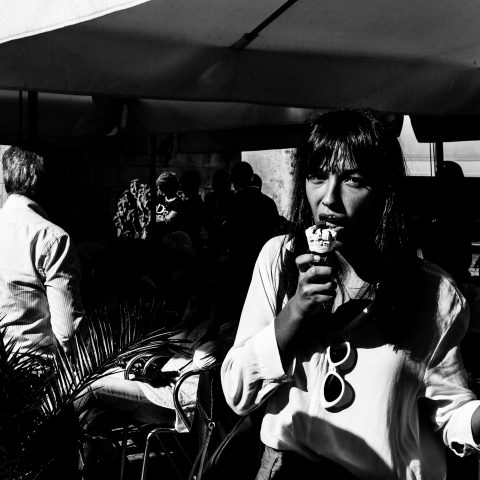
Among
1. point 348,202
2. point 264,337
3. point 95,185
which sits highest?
point 95,185

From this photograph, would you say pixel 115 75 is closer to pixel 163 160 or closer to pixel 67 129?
pixel 67 129

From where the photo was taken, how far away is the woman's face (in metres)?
1.67

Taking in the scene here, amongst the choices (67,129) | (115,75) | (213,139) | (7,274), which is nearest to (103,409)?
(7,274)

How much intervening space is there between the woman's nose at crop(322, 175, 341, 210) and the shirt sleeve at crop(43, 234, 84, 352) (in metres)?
1.92

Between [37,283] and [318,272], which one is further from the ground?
[318,272]

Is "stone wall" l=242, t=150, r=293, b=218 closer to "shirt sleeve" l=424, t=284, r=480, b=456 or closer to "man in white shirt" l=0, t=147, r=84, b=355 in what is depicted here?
"man in white shirt" l=0, t=147, r=84, b=355

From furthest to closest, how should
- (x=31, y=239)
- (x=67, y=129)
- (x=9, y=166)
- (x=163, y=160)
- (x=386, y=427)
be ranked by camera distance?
(x=163, y=160) → (x=67, y=129) → (x=9, y=166) → (x=31, y=239) → (x=386, y=427)

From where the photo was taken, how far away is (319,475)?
1.64 m

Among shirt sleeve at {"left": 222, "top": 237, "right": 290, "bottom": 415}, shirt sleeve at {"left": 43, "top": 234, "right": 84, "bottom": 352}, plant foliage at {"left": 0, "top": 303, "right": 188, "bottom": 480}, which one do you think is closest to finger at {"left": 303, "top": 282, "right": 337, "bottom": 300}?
shirt sleeve at {"left": 222, "top": 237, "right": 290, "bottom": 415}

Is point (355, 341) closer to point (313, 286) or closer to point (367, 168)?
point (313, 286)

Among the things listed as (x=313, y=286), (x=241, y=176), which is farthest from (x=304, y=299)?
(x=241, y=176)

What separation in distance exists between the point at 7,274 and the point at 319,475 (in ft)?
6.92

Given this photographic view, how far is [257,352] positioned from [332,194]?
0.32 meters

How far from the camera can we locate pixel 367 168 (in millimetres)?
1718
